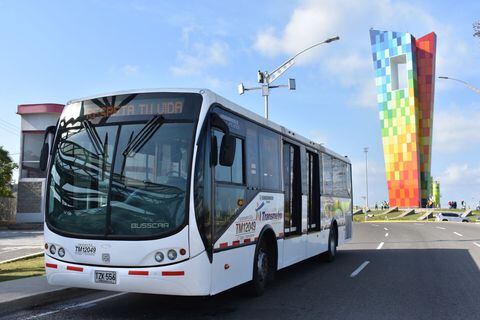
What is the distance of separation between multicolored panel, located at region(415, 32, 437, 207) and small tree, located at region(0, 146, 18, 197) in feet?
183

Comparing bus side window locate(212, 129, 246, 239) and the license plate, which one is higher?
bus side window locate(212, 129, 246, 239)

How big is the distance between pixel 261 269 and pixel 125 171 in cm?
318

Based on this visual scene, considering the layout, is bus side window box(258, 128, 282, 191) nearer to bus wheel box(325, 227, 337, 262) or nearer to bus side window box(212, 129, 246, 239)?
bus side window box(212, 129, 246, 239)

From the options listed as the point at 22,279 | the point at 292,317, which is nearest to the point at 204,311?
the point at 292,317

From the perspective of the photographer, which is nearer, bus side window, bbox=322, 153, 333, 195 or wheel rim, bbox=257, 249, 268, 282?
wheel rim, bbox=257, 249, 268, 282

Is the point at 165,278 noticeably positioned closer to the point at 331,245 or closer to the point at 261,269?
the point at 261,269

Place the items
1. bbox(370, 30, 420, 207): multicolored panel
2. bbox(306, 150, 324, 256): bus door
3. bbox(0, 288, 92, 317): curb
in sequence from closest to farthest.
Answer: bbox(0, 288, 92, 317): curb, bbox(306, 150, 324, 256): bus door, bbox(370, 30, 420, 207): multicolored panel

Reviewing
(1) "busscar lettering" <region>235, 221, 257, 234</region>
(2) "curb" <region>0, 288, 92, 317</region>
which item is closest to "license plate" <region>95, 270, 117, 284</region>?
(2) "curb" <region>0, 288, 92, 317</region>

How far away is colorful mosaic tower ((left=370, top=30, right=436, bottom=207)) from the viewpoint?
70375 mm

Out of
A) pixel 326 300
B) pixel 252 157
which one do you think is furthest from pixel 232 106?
pixel 326 300

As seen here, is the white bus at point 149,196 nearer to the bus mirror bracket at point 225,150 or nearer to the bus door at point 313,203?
the bus mirror bracket at point 225,150

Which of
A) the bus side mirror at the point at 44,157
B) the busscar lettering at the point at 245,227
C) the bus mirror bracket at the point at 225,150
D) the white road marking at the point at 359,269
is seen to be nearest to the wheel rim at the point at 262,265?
the busscar lettering at the point at 245,227

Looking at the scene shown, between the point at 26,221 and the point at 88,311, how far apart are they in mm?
33848

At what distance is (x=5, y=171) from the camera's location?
1444 inches
